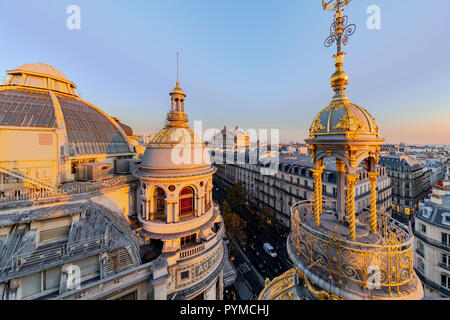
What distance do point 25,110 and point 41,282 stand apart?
598 inches

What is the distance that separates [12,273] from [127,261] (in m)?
5.38

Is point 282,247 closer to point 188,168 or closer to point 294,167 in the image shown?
point 294,167

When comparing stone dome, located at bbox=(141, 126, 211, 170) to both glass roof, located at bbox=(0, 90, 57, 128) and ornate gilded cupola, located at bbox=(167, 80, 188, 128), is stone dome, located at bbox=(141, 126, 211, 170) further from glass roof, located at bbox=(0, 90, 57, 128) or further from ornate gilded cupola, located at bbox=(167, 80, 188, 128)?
glass roof, located at bbox=(0, 90, 57, 128)

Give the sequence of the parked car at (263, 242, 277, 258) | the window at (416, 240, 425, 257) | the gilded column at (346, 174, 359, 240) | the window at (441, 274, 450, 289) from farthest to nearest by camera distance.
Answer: the parked car at (263, 242, 277, 258)
the window at (416, 240, 425, 257)
the window at (441, 274, 450, 289)
the gilded column at (346, 174, 359, 240)

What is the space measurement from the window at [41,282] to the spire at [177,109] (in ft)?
44.6

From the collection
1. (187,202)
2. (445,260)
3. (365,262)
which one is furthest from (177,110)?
(445,260)

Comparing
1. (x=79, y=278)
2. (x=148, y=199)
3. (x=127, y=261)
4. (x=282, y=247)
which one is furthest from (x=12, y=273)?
(x=282, y=247)

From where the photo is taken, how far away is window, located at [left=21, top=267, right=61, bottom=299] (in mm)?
9641

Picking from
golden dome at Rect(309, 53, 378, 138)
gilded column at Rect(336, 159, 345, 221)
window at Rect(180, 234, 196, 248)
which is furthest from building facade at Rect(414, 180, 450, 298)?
window at Rect(180, 234, 196, 248)

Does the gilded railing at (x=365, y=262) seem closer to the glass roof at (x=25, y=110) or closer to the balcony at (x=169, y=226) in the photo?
the balcony at (x=169, y=226)

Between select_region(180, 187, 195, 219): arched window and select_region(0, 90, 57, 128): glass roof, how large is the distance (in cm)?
1351

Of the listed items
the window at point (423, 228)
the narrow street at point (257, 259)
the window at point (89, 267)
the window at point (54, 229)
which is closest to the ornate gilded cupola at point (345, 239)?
the window at point (89, 267)

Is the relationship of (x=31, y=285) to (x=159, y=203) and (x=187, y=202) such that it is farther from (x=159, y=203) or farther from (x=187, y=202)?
(x=187, y=202)

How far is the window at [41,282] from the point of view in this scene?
964cm
